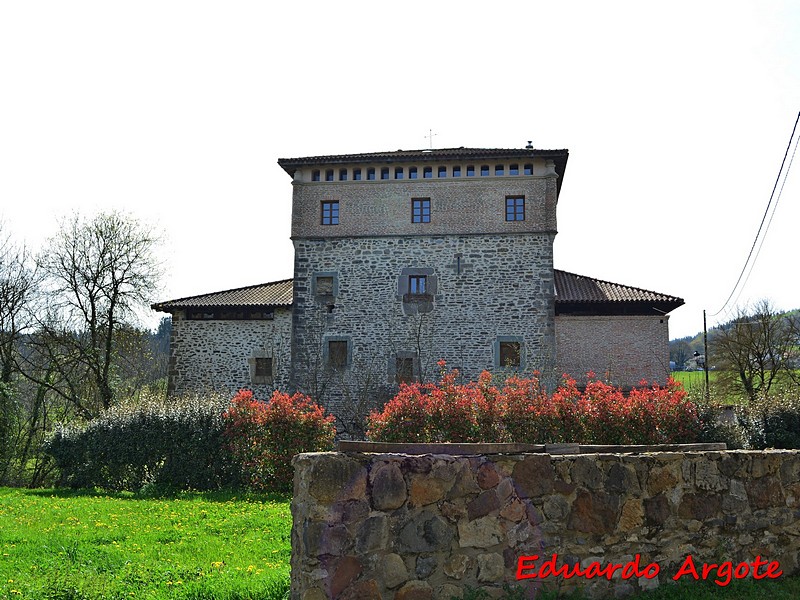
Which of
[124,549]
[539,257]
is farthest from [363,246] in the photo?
[124,549]

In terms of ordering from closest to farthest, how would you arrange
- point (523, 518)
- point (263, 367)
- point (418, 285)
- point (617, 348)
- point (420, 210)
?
1. point (523, 518)
2. point (617, 348)
3. point (418, 285)
4. point (263, 367)
5. point (420, 210)

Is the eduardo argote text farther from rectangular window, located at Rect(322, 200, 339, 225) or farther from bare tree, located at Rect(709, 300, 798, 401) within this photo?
bare tree, located at Rect(709, 300, 798, 401)

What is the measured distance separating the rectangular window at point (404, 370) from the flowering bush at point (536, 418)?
399 inches

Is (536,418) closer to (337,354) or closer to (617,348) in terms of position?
(617,348)

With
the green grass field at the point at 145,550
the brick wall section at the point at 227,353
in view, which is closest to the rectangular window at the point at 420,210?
the brick wall section at the point at 227,353

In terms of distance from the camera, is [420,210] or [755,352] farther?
[755,352]

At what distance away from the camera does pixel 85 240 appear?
2595 centimetres

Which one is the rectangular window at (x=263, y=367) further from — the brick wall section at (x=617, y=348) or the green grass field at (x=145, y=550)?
the green grass field at (x=145, y=550)

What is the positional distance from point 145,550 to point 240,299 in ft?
61.1

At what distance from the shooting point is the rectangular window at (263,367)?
81.4ft

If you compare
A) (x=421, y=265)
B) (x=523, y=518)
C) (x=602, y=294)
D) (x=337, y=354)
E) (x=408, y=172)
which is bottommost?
(x=523, y=518)

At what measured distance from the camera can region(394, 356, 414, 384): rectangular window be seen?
24.0 m

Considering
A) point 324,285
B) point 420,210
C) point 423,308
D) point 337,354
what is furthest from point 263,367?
point 420,210

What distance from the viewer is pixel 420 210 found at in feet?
82.0
